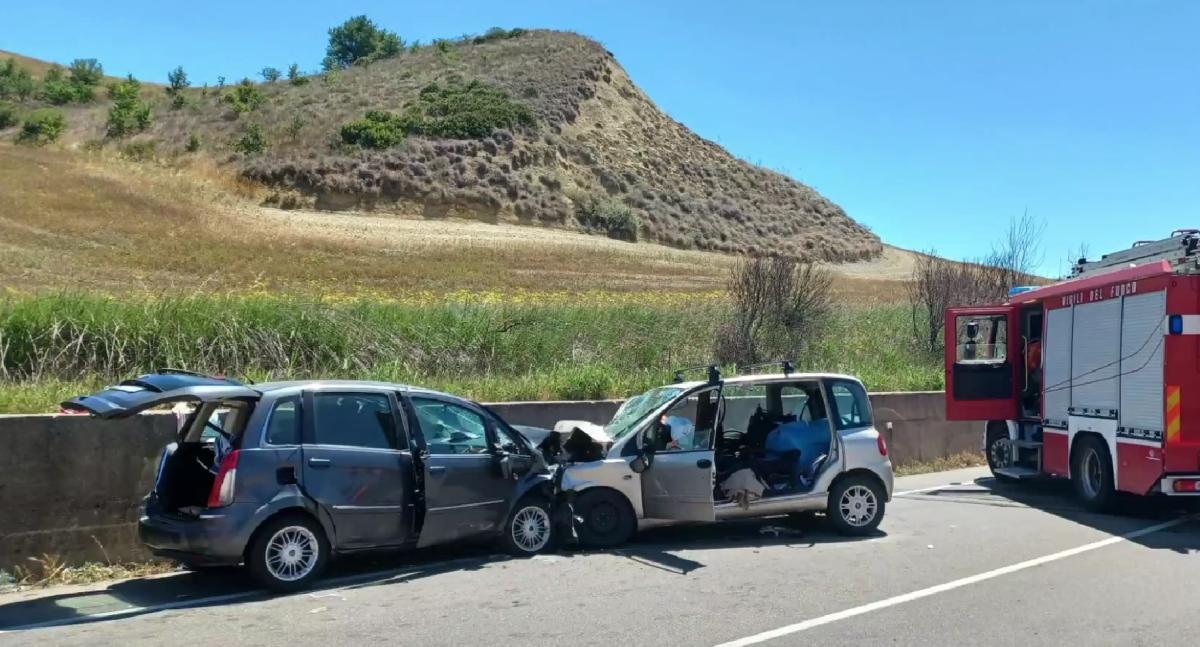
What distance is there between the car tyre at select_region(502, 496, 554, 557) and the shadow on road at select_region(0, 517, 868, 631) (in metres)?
0.16

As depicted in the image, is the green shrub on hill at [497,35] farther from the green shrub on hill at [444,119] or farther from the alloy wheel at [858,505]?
the alloy wheel at [858,505]

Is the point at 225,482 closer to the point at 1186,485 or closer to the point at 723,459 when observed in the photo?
the point at 723,459

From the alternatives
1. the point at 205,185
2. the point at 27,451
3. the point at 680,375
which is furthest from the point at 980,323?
the point at 205,185

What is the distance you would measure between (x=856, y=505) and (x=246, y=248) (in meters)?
30.2

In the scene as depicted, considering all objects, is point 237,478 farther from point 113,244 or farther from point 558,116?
point 558,116

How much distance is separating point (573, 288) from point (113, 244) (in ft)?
49.3

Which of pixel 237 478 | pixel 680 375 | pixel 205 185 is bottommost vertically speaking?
pixel 237 478

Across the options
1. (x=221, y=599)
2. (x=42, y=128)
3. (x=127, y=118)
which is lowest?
(x=221, y=599)

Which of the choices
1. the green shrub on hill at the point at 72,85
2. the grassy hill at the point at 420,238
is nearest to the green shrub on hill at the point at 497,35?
the grassy hill at the point at 420,238

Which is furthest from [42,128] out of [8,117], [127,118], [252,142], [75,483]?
[75,483]

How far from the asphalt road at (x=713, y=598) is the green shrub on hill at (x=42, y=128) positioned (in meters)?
58.3

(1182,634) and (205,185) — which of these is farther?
(205,185)

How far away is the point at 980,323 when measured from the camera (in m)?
16.0

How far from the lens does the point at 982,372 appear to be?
1455 centimetres
